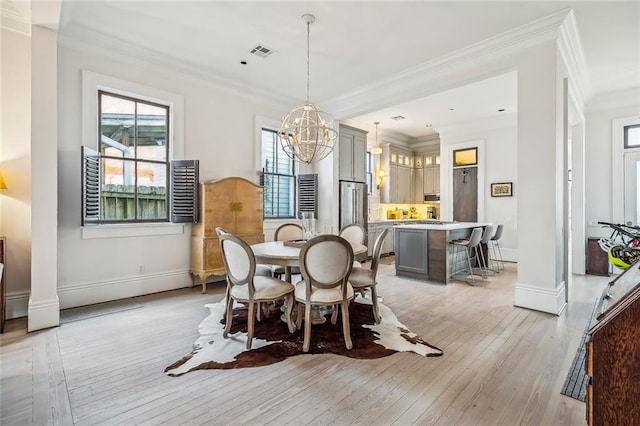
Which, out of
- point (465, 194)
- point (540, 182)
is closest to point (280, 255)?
point (540, 182)

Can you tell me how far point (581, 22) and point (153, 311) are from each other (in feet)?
19.4

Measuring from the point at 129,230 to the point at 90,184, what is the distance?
30.6 inches

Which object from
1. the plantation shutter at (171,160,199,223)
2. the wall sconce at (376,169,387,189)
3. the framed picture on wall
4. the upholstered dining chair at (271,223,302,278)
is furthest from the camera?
the wall sconce at (376,169,387,189)

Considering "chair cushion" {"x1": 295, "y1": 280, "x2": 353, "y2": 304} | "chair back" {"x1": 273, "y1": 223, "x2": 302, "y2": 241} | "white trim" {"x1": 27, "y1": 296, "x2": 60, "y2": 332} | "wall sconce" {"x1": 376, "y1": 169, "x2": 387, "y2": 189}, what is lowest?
"white trim" {"x1": 27, "y1": 296, "x2": 60, "y2": 332}

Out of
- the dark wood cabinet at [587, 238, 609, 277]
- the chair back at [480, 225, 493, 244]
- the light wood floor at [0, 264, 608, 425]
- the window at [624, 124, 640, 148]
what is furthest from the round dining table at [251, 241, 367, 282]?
the window at [624, 124, 640, 148]

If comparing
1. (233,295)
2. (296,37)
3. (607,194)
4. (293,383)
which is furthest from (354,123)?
(293,383)

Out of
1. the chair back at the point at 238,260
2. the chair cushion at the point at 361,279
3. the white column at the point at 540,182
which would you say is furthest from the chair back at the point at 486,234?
the chair back at the point at 238,260

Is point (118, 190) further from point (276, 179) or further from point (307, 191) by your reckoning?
point (307, 191)

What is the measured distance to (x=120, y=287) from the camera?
404 centimetres

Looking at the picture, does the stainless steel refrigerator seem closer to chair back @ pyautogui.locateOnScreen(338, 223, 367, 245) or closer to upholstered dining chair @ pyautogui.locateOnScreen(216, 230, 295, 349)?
chair back @ pyautogui.locateOnScreen(338, 223, 367, 245)

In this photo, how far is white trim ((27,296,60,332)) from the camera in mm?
2998

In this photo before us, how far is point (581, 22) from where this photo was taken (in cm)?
346

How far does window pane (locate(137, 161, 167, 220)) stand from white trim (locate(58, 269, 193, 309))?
33.6 inches

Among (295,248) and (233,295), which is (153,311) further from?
(295,248)
